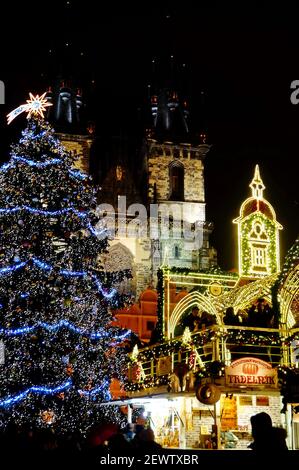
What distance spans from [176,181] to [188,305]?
28967mm

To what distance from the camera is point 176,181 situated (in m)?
48.2

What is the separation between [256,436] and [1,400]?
1170 cm

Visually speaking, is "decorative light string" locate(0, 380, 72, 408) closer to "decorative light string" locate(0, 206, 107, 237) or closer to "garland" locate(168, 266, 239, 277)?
"decorative light string" locate(0, 206, 107, 237)

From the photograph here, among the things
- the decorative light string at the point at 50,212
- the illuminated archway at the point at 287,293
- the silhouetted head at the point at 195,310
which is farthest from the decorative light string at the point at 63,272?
the illuminated archway at the point at 287,293

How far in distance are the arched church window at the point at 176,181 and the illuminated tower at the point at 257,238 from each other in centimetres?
2971

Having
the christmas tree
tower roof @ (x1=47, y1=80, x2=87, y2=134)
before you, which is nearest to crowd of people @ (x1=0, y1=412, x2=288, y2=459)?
the christmas tree

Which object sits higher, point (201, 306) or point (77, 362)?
point (201, 306)

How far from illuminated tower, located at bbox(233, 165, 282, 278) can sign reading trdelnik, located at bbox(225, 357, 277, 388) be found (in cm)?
389

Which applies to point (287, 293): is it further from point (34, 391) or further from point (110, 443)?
point (110, 443)

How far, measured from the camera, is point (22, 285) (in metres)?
16.1

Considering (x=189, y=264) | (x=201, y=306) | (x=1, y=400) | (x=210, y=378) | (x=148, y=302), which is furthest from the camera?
(x=189, y=264)

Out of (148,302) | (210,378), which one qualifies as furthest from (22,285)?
(148,302)
